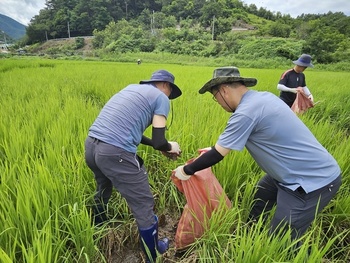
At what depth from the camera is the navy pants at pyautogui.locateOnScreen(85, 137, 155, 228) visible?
1354 mm

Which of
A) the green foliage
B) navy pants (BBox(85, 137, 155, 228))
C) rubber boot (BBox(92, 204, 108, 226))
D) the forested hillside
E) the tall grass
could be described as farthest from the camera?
the green foliage

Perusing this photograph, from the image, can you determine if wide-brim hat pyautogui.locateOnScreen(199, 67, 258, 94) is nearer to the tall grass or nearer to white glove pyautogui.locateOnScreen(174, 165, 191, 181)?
white glove pyautogui.locateOnScreen(174, 165, 191, 181)

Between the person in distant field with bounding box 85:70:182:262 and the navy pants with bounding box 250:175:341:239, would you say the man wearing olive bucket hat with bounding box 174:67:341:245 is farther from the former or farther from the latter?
the person in distant field with bounding box 85:70:182:262

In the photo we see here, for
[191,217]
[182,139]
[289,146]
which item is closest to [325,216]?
[289,146]

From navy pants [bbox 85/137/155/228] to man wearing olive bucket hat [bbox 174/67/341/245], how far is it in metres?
0.30

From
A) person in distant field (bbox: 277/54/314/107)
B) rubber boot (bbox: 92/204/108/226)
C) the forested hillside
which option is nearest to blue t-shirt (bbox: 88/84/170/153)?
rubber boot (bbox: 92/204/108/226)

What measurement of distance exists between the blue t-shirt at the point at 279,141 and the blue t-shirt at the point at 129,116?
19.9 inches

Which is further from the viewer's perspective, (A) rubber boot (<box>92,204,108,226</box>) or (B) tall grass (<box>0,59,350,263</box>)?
(A) rubber boot (<box>92,204,108,226</box>)

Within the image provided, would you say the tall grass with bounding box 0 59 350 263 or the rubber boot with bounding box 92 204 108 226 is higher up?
the tall grass with bounding box 0 59 350 263

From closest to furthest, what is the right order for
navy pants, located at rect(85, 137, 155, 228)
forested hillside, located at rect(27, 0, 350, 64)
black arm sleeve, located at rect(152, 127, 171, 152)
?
navy pants, located at rect(85, 137, 155, 228)
black arm sleeve, located at rect(152, 127, 171, 152)
forested hillside, located at rect(27, 0, 350, 64)

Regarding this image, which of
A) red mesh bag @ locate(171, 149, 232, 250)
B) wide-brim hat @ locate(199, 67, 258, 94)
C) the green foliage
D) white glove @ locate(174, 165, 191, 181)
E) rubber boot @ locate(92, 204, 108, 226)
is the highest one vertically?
the green foliage

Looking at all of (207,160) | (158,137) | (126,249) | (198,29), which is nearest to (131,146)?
(158,137)

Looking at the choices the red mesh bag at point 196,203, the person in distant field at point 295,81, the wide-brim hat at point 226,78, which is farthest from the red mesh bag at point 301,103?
the red mesh bag at point 196,203

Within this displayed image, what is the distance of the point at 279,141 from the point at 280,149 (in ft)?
0.16
